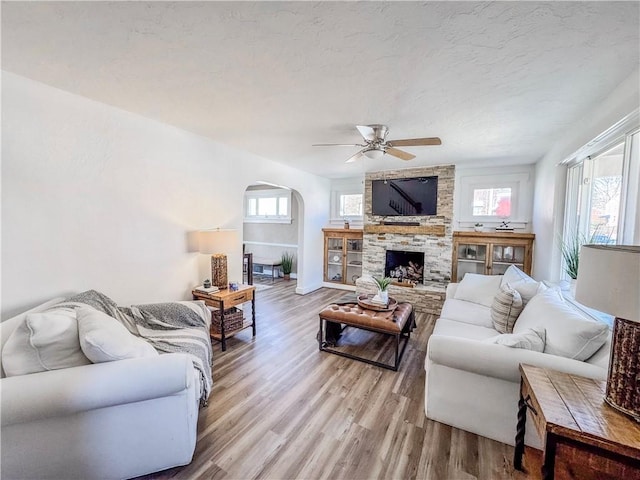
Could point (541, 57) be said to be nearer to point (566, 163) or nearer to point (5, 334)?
point (566, 163)

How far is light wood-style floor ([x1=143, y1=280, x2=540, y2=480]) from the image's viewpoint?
155cm

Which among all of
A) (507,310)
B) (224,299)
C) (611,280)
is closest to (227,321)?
(224,299)

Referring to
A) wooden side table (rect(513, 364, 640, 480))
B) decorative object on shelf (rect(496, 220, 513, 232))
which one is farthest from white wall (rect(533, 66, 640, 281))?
wooden side table (rect(513, 364, 640, 480))

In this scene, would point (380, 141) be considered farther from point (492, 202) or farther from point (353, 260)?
point (353, 260)

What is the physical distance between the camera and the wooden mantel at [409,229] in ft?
15.6

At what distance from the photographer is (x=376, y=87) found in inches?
76.9

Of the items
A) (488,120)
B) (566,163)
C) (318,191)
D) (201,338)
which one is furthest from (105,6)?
(318,191)

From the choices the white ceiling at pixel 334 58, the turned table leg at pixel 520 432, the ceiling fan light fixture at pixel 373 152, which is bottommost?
the turned table leg at pixel 520 432

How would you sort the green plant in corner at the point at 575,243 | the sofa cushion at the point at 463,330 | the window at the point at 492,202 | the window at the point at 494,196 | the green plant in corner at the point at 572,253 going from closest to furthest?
the green plant in corner at the point at 575,243 → the sofa cushion at the point at 463,330 → the green plant in corner at the point at 572,253 → the window at the point at 494,196 → the window at the point at 492,202

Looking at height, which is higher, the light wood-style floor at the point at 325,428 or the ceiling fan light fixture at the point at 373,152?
the ceiling fan light fixture at the point at 373,152

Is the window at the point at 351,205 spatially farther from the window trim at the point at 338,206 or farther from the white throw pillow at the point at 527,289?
the white throw pillow at the point at 527,289

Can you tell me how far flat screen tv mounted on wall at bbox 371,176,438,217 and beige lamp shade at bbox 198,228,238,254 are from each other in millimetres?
3184

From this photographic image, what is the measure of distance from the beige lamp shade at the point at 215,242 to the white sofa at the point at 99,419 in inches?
61.0

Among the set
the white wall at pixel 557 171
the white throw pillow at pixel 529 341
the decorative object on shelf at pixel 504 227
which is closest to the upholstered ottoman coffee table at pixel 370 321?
the white throw pillow at pixel 529 341
